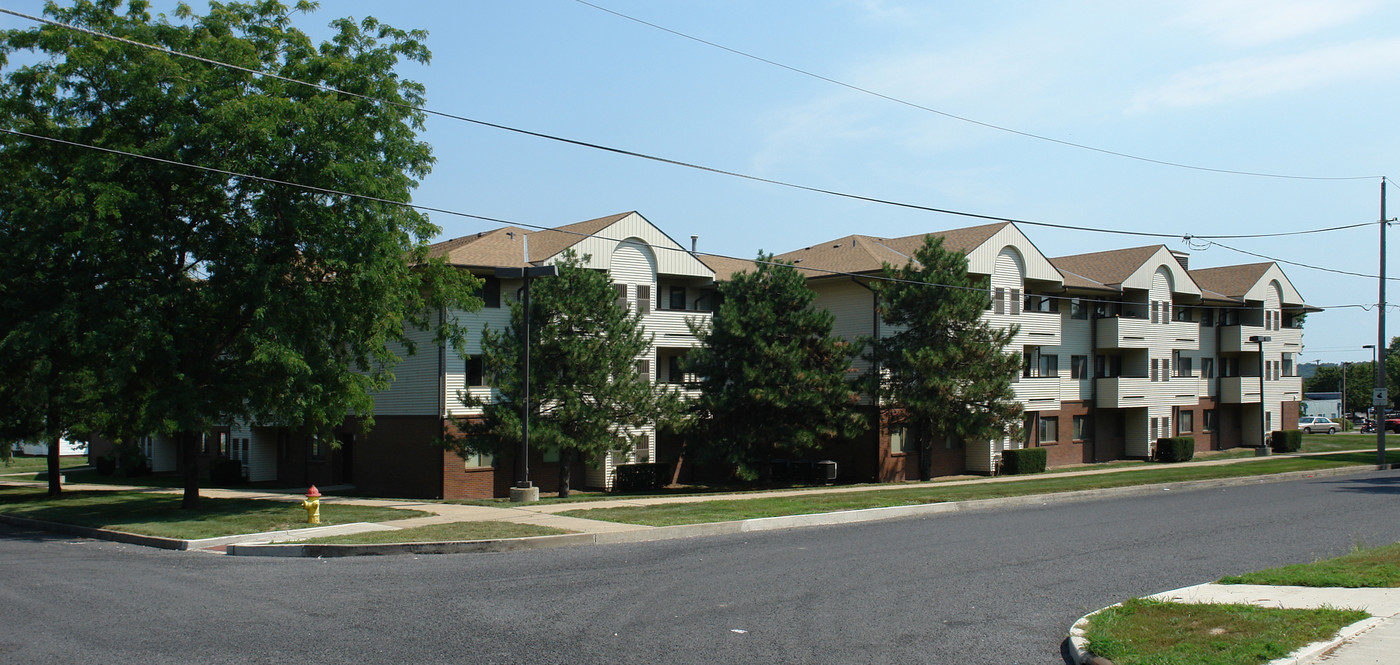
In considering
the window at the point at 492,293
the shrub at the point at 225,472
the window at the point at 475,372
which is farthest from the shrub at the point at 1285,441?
the shrub at the point at 225,472

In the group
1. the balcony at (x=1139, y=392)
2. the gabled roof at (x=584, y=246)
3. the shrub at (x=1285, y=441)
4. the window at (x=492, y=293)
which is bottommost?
the shrub at (x=1285, y=441)

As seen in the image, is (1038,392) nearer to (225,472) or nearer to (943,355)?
(943,355)

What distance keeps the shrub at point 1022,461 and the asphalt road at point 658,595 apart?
20.5 metres

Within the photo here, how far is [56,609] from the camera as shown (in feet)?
35.0

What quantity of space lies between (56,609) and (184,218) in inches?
555

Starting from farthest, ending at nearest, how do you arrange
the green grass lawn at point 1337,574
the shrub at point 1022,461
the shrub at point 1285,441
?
the shrub at point 1285,441 < the shrub at point 1022,461 < the green grass lawn at point 1337,574

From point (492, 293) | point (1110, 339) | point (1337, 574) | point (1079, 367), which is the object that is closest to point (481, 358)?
point (492, 293)

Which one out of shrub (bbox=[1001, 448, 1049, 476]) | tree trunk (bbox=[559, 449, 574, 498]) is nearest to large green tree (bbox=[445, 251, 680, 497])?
tree trunk (bbox=[559, 449, 574, 498])

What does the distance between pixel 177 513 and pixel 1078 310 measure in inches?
1484

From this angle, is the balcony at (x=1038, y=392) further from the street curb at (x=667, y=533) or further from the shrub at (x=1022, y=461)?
the street curb at (x=667, y=533)

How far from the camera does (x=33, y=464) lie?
203ft

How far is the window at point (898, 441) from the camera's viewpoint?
3678 cm

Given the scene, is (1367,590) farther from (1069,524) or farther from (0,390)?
(0,390)

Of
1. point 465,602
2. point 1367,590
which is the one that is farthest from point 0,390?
point 1367,590
